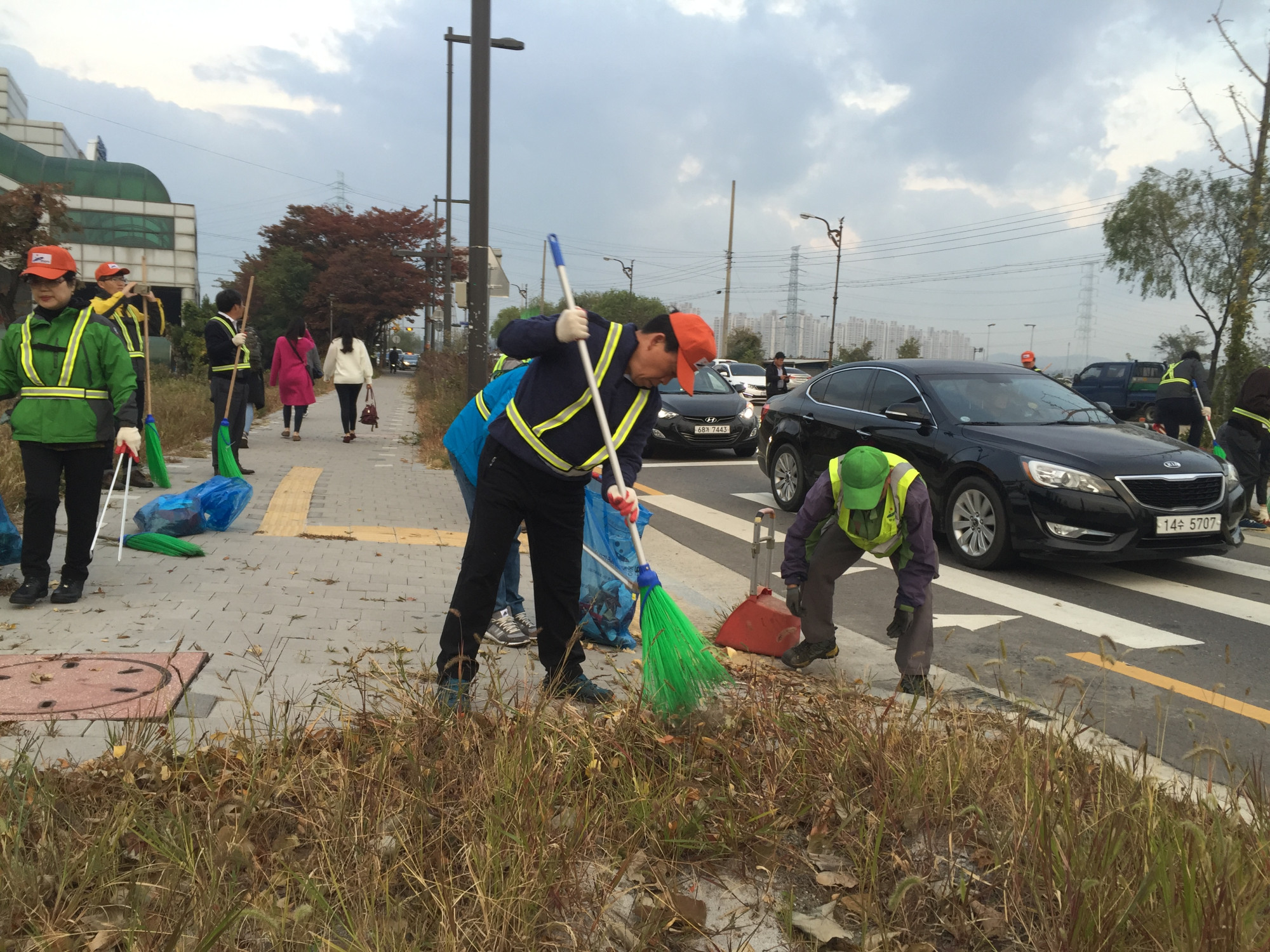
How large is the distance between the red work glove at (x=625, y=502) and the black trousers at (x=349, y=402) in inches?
460

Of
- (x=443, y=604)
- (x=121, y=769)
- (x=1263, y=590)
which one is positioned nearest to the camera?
(x=121, y=769)

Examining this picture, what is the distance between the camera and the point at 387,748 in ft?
9.69

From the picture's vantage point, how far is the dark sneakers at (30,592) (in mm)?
5051

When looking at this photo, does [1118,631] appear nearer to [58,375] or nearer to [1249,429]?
[1249,429]

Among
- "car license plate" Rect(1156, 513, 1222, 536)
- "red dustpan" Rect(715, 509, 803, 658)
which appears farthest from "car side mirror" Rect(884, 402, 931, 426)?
"red dustpan" Rect(715, 509, 803, 658)

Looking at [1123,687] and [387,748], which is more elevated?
[387,748]

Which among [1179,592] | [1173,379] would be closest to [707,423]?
[1173,379]

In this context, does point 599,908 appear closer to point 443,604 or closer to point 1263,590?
point 443,604

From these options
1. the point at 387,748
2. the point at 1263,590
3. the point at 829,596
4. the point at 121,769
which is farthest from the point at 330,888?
the point at 1263,590

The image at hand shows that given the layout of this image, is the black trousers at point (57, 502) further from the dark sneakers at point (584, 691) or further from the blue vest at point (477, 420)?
the dark sneakers at point (584, 691)

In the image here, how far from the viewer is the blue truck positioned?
2588 cm

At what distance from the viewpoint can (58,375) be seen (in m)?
5.17

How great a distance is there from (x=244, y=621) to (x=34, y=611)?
3.49 ft

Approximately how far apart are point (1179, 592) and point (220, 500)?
22.5 ft
